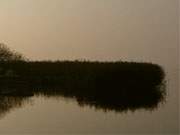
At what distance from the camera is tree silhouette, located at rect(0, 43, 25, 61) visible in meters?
1.66

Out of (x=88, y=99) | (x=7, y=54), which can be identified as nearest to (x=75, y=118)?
(x=88, y=99)

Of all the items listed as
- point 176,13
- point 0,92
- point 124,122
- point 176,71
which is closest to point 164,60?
point 176,71

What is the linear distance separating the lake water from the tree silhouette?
0.60 ft

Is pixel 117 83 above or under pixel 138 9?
under

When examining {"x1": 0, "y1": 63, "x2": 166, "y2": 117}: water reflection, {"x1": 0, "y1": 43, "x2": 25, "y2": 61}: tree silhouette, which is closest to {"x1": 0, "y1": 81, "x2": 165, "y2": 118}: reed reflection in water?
{"x1": 0, "y1": 63, "x2": 166, "y2": 117}: water reflection

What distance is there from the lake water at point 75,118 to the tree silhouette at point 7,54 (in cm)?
18

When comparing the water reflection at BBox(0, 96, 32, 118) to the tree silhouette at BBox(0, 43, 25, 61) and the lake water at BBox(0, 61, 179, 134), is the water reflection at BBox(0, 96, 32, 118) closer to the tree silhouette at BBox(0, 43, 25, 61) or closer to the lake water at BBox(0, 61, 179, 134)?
the lake water at BBox(0, 61, 179, 134)

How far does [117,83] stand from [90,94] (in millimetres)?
132

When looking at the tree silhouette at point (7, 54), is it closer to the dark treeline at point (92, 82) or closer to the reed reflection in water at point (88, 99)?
the dark treeline at point (92, 82)

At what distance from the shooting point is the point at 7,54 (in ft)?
5.47

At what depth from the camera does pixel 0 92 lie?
64.8 inches

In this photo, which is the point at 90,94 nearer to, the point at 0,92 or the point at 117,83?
the point at 117,83

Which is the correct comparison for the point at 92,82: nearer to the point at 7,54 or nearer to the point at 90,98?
the point at 90,98

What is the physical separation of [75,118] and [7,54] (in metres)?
0.43
